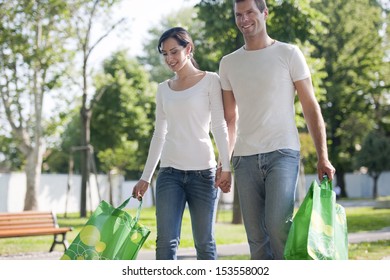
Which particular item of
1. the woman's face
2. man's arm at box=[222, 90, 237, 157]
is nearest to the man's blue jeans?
man's arm at box=[222, 90, 237, 157]

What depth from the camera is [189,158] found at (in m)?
3.24

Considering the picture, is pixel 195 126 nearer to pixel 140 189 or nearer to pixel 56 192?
pixel 140 189

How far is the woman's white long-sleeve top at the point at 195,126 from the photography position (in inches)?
128

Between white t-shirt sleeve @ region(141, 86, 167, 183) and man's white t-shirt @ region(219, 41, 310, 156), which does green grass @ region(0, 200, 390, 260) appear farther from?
man's white t-shirt @ region(219, 41, 310, 156)

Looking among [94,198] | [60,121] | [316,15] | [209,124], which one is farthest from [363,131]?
[209,124]

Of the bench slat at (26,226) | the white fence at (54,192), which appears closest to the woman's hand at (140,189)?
the bench slat at (26,226)

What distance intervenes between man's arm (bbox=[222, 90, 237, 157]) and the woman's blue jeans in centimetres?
23

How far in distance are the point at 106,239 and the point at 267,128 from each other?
0.94 metres

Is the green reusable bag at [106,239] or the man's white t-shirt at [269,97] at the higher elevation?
the man's white t-shirt at [269,97]

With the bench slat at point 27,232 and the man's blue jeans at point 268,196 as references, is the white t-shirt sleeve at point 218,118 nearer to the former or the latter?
the man's blue jeans at point 268,196

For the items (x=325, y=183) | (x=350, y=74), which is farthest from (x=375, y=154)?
(x=325, y=183)

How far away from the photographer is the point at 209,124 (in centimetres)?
336
